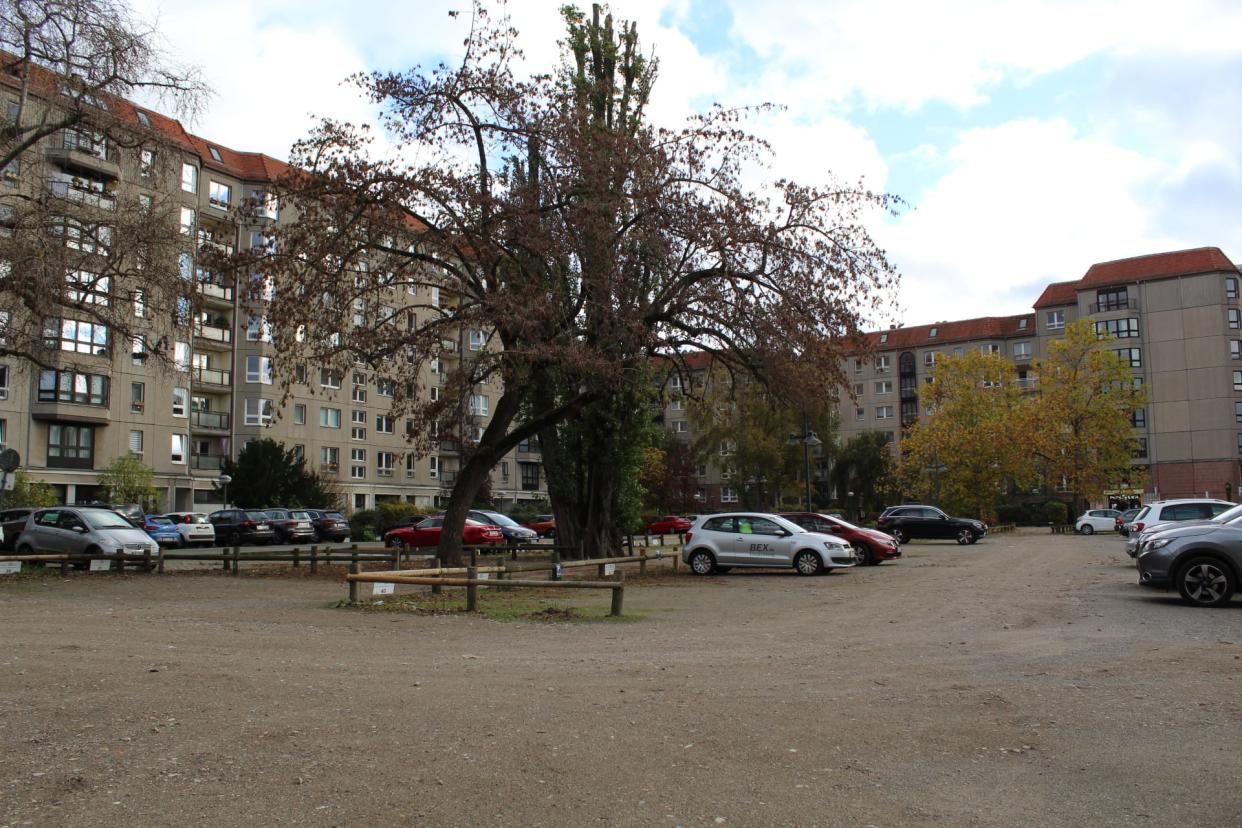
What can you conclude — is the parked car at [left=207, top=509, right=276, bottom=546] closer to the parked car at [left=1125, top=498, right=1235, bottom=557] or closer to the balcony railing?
the balcony railing

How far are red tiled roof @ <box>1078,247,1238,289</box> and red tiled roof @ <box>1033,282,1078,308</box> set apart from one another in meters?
3.71

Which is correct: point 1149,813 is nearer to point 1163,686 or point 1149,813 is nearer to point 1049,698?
point 1049,698

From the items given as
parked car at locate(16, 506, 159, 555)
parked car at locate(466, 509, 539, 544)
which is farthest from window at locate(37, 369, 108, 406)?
parked car at locate(16, 506, 159, 555)

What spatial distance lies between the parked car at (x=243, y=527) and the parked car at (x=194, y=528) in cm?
64

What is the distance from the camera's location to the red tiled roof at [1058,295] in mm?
93938

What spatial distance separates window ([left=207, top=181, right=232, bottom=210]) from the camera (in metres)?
60.6

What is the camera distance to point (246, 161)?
221ft

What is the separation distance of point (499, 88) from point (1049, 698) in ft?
56.4

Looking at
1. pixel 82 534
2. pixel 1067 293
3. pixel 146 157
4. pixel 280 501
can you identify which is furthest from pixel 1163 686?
pixel 1067 293

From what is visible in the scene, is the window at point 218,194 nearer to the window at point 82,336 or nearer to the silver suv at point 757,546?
the window at point 82,336

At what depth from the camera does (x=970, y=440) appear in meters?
58.2

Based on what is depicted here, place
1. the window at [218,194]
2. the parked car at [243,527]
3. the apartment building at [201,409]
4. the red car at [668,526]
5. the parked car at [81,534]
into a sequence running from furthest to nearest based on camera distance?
the window at [218,194]
the red car at [668,526]
the apartment building at [201,409]
the parked car at [243,527]
the parked car at [81,534]

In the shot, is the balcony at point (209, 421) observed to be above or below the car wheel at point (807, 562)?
above

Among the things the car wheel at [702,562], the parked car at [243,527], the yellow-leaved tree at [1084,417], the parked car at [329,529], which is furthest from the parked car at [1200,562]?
the yellow-leaved tree at [1084,417]
